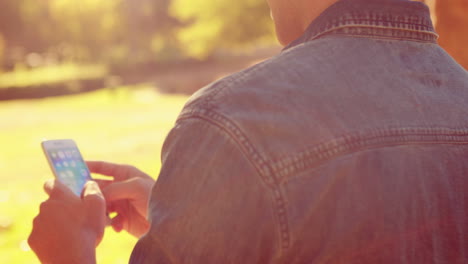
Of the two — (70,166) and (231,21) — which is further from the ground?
(70,166)

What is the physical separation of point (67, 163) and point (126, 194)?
0.35 metres

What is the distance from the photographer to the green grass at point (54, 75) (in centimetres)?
3778

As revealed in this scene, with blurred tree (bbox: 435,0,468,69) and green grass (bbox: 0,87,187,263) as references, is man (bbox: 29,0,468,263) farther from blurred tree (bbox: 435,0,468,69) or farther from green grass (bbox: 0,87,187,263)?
green grass (bbox: 0,87,187,263)

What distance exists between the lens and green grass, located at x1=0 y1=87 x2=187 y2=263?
7.13 meters

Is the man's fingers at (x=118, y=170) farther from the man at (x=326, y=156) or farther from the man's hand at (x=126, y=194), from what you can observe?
the man at (x=326, y=156)

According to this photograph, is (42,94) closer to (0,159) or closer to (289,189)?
(0,159)

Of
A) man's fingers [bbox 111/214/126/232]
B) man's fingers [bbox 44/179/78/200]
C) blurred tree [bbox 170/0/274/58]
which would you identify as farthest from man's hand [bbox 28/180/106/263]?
blurred tree [bbox 170/0/274/58]

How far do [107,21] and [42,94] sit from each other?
7745 millimetres

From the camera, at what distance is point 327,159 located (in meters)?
1.08

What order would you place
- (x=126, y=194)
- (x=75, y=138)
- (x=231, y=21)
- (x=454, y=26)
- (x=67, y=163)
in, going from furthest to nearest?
(x=231, y=21)
(x=75, y=138)
(x=454, y=26)
(x=67, y=163)
(x=126, y=194)

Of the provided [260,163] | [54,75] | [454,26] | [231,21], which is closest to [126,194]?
[260,163]

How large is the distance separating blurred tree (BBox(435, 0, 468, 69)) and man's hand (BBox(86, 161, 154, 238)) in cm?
266

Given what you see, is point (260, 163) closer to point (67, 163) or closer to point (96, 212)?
point (96, 212)

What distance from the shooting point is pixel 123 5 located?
4438cm
